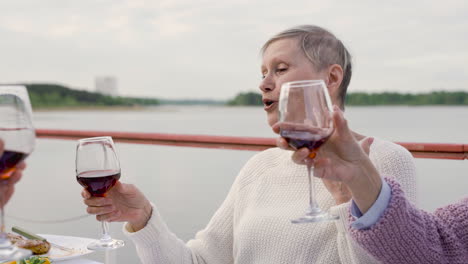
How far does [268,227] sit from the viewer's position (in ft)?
4.75

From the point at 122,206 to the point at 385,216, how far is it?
0.66 m

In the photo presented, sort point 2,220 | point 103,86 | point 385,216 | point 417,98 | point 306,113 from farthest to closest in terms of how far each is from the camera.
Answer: point 103,86 < point 417,98 < point 385,216 < point 306,113 < point 2,220

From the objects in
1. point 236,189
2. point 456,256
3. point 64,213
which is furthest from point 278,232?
point 64,213

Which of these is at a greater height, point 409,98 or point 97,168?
point 97,168

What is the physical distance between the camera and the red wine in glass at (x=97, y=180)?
111 cm

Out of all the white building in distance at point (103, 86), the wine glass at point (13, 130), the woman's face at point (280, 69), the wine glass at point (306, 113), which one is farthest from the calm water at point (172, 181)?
the wine glass at point (13, 130)

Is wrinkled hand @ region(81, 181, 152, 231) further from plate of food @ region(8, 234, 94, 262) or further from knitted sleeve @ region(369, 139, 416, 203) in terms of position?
knitted sleeve @ region(369, 139, 416, 203)

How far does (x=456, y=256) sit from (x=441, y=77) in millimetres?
2344

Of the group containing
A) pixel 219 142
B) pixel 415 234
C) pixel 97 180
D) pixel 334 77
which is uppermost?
pixel 334 77

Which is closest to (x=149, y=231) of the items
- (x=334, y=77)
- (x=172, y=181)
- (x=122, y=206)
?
(x=122, y=206)

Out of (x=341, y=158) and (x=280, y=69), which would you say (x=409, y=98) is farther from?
(x=341, y=158)

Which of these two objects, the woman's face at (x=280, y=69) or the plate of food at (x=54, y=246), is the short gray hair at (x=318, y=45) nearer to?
the woman's face at (x=280, y=69)

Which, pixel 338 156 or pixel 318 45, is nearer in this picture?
pixel 338 156

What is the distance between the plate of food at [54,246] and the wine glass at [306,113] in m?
0.69
